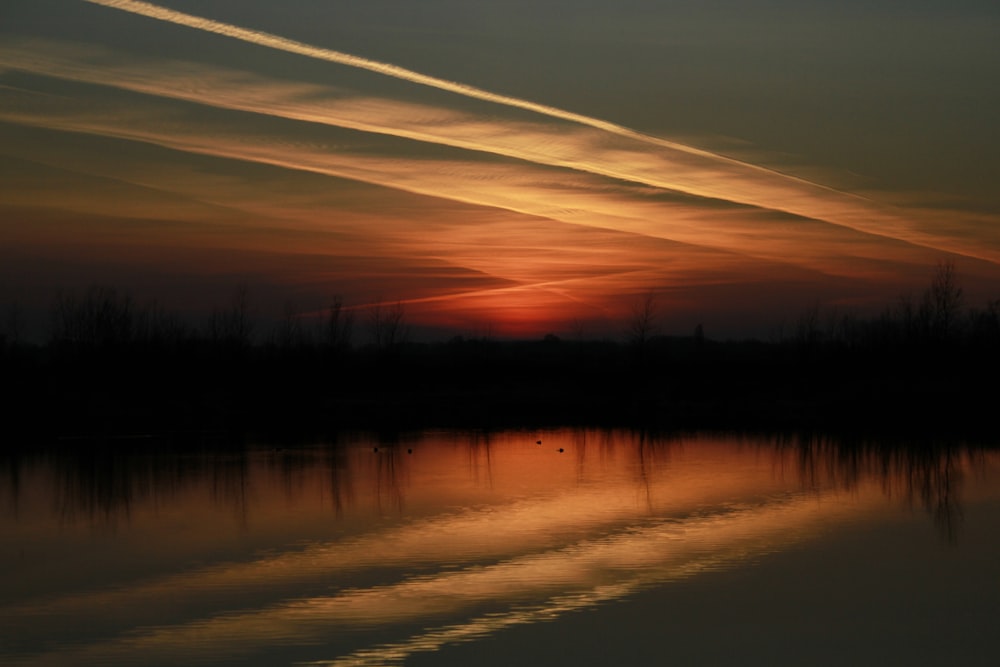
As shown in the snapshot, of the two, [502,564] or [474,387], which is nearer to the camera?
[502,564]

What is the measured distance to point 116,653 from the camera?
9820mm

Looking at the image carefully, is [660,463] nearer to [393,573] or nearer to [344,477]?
[344,477]

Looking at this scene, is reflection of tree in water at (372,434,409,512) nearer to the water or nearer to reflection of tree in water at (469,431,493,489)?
the water

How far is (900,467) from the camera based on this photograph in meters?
24.8

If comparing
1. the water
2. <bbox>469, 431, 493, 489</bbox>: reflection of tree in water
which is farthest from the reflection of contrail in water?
<bbox>469, 431, 493, 489</bbox>: reflection of tree in water

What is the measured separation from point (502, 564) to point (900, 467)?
1417cm

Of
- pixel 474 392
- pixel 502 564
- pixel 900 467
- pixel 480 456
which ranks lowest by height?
pixel 900 467

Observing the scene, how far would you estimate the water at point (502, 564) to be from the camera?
10.1m

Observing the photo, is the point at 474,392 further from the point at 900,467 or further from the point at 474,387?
the point at 900,467

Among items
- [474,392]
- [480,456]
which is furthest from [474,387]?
[480,456]

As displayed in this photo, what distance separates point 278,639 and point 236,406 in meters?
38.3

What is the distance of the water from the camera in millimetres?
10109

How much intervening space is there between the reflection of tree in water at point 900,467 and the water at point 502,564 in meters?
0.14

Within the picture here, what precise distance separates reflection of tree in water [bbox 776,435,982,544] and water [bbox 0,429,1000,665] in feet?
0.45
